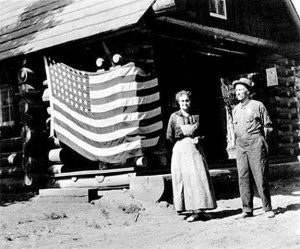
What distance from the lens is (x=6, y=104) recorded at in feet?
40.3

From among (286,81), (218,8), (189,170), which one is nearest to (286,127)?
(286,81)

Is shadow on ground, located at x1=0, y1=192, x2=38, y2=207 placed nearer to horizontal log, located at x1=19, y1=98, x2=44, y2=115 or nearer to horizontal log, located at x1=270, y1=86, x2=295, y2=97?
horizontal log, located at x1=19, y1=98, x2=44, y2=115

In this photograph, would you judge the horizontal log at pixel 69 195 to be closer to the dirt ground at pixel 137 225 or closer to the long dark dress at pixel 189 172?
the dirt ground at pixel 137 225

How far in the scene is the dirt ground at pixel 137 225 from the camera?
19.1 ft

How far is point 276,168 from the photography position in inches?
463

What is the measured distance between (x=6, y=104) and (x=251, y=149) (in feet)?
24.9

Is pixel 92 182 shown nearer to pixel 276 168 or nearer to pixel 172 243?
pixel 172 243

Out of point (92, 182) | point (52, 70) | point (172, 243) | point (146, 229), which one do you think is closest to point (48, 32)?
point (52, 70)

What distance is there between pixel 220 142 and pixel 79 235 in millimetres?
7622

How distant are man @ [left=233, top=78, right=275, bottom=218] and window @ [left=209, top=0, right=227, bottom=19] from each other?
588cm

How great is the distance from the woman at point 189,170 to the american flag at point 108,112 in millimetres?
1483

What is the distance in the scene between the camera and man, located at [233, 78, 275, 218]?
700 cm

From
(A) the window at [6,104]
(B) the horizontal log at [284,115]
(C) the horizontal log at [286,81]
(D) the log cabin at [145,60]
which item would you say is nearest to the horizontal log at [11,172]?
(D) the log cabin at [145,60]

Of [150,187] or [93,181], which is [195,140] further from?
[93,181]
